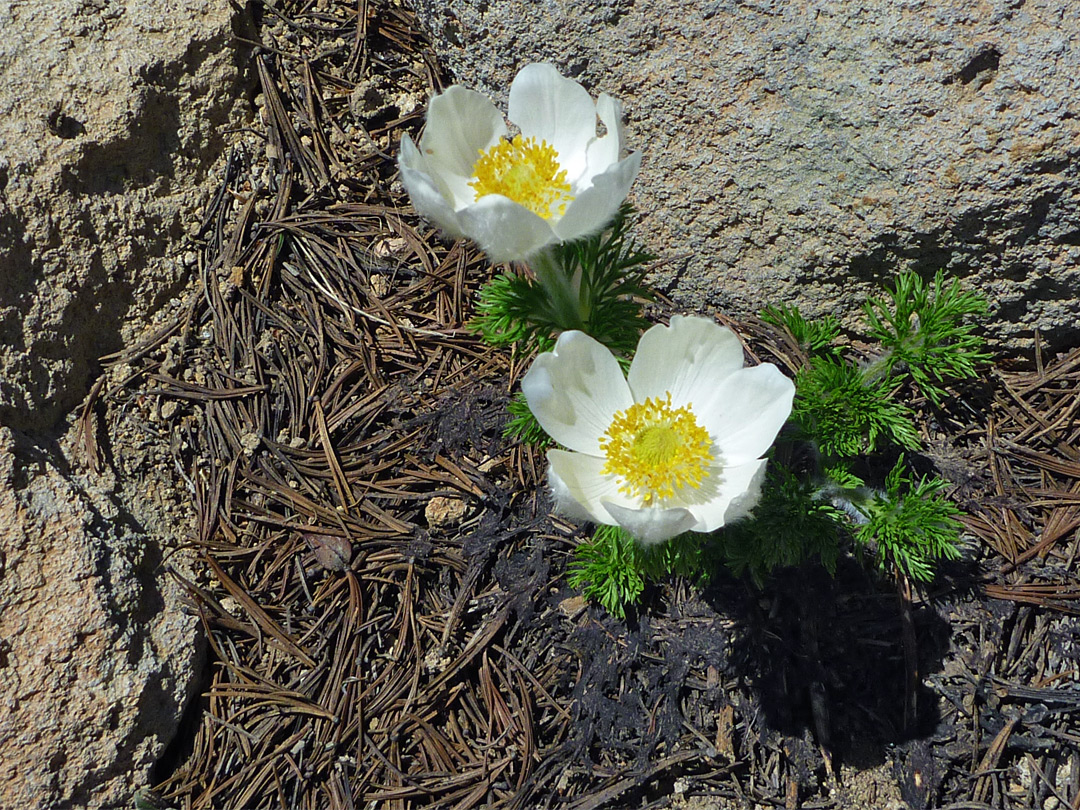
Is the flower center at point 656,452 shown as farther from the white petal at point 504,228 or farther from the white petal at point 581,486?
the white petal at point 504,228

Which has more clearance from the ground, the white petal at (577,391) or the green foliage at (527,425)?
the white petal at (577,391)

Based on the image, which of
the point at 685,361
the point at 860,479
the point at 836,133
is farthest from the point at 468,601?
the point at 836,133

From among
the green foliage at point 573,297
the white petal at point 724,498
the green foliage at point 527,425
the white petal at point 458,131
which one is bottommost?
the white petal at point 724,498

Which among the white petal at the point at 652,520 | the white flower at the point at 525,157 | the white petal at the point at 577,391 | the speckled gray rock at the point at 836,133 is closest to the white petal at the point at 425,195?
the white flower at the point at 525,157

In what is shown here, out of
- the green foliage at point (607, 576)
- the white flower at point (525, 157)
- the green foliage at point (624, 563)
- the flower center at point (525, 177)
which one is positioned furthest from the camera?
the green foliage at point (607, 576)

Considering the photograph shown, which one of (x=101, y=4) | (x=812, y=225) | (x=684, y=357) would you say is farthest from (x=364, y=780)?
(x=101, y=4)

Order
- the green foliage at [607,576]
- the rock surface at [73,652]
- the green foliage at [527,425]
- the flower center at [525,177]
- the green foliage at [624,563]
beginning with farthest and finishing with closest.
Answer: the green foliage at [607,576] → the rock surface at [73,652] → the green foliage at [527,425] → the green foliage at [624,563] → the flower center at [525,177]

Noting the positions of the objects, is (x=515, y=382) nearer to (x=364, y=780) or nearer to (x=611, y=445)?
(x=611, y=445)
